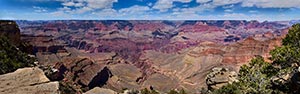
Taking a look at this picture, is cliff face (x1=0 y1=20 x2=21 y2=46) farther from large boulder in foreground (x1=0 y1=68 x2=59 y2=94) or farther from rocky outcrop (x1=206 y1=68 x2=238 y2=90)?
large boulder in foreground (x1=0 y1=68 x2=59 y2=94)

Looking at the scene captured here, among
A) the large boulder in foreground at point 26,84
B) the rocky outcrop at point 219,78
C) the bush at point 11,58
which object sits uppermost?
the large boulder in foreground at point 26,84

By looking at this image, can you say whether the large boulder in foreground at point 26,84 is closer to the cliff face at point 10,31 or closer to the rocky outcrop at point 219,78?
the rocky outcrop at point 219,78

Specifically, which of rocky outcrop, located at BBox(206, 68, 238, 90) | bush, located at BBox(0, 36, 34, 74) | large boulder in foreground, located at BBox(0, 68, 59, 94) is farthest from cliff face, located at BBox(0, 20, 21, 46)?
large boulder in foreground, located at BBox(0, 68, 59, 94)

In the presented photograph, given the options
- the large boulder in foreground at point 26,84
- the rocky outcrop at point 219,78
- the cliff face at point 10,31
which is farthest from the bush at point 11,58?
the rocky outcrop at point 219,78

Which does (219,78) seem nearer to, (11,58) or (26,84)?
(11,58)

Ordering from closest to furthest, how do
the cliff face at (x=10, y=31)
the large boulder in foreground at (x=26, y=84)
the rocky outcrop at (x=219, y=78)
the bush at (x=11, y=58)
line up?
the large boulder in foreground at (x=26, y=84) < the bush at (x=11, y=58) < the rocky outcrop at (x=219, y=78) < the cliff face at (x=10, y=31)

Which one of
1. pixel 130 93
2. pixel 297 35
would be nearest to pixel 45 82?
pixel 297 35

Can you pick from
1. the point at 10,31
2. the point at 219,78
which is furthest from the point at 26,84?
the point at 10,31
